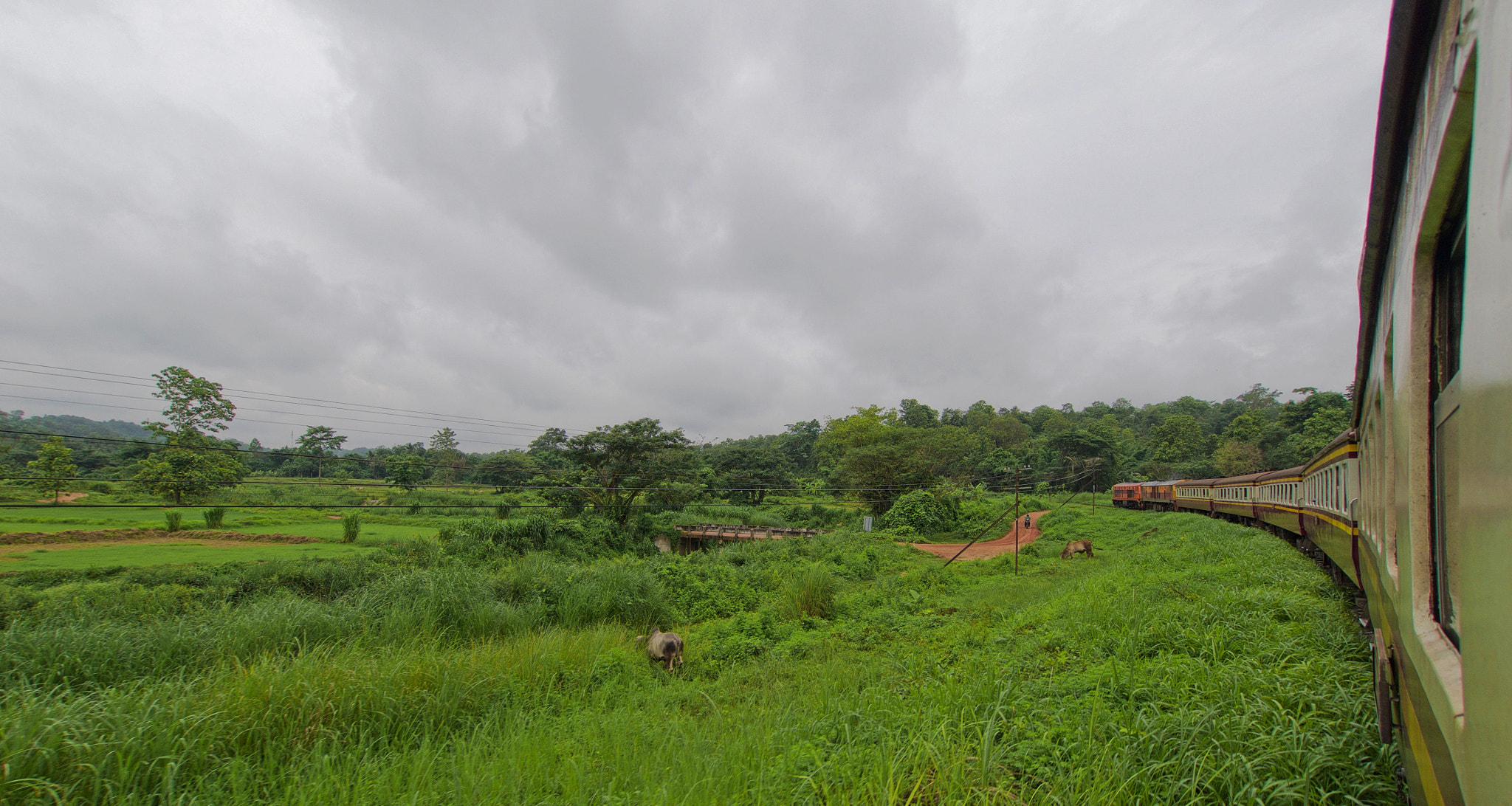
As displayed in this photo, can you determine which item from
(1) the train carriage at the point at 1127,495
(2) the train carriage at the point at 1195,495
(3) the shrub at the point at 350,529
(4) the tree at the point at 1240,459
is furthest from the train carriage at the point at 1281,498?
(4) the tree at the point at 1240,459

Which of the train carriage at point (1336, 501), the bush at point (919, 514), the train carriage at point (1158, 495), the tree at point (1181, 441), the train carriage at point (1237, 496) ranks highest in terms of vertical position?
the tree at point (1181, 441)

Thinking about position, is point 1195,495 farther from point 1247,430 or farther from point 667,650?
point 1247,430

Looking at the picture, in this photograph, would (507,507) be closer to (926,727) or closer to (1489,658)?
(926,727)

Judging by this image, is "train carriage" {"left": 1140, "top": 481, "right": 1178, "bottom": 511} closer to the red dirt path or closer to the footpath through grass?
the red dirt path

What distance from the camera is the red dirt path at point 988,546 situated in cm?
2139

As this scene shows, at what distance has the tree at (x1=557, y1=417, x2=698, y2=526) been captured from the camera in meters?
26.7

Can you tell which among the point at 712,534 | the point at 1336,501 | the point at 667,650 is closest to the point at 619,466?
the point at 712,534

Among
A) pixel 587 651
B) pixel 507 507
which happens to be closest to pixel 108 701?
pixel 587 651

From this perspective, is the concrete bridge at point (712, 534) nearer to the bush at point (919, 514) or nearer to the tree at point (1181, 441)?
the bush at point (919, 514)

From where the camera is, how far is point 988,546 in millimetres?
23656

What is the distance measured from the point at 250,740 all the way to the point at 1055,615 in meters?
8.18

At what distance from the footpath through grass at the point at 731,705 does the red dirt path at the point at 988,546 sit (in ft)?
37.5

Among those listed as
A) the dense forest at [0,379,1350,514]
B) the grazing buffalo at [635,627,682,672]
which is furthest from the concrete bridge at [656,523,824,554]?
the grazing buffalo at [635,627,682,672]

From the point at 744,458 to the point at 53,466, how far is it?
34.6 metres
